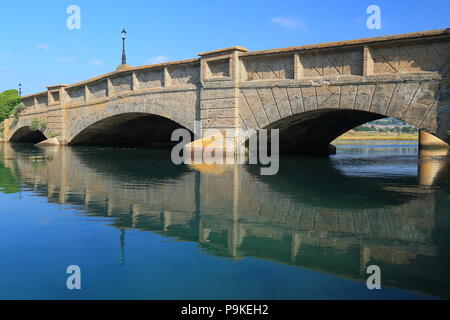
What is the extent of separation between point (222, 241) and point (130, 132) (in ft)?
84.8

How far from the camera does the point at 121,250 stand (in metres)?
4.86

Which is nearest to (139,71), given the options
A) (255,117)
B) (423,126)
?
(255,117)

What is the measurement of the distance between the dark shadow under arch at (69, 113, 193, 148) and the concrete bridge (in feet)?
0.76

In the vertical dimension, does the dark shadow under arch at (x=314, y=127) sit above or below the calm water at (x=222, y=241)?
above

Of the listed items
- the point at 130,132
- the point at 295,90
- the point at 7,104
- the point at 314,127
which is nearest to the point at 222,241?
the point at 295,90

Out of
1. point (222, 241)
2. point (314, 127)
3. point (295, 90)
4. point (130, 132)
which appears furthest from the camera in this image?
point (130, 132)

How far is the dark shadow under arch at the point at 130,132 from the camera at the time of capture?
1044 inches

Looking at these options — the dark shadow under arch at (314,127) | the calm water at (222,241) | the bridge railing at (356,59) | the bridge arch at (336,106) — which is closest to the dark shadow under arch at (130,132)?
the dark shadow under arch at (314,127)

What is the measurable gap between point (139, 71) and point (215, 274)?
19805 mm

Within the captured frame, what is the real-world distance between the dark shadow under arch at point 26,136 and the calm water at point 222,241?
32.4 m

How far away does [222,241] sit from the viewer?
5316 mm

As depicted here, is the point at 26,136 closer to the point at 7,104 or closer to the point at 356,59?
the point at 7,104

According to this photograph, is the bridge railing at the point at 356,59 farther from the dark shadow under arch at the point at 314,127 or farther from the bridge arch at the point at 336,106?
the dark shadow under arch at the point at 314,127
